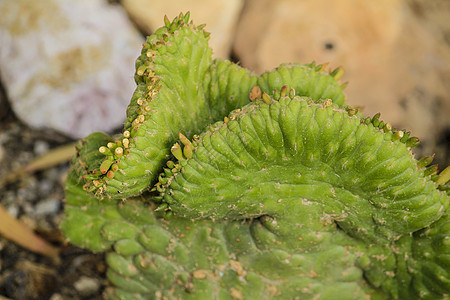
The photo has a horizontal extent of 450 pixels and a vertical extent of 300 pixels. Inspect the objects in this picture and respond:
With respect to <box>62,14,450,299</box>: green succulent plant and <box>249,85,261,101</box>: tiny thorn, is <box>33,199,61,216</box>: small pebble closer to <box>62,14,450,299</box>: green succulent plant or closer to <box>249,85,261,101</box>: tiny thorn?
<box>62,14,450,299</box>: green succulent plant

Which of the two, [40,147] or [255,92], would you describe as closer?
[255,92]

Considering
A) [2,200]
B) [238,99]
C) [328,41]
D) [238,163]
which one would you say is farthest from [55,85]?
[238,163]

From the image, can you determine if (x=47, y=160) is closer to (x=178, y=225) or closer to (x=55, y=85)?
(x=55, y=85)

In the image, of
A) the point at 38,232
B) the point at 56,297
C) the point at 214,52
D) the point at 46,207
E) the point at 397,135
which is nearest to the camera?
the point at 397,135

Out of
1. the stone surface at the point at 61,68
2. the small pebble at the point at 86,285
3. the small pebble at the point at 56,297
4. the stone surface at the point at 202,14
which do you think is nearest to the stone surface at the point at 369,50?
the stone surface at the point at 202,14

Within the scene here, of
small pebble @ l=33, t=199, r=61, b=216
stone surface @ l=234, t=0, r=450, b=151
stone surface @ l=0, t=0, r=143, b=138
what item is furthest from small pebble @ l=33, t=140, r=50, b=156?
stone surface @ l=234, t=0, r=450, b=151

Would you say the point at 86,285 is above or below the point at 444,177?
below

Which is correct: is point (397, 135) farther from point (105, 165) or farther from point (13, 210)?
point (13, 210)

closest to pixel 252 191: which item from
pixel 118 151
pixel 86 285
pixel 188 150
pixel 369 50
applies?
pixel 188 150
